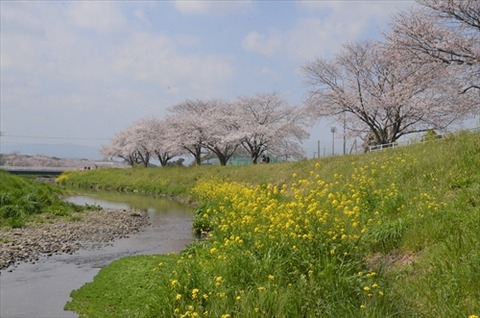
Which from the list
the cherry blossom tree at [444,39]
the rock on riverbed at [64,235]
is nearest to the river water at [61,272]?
the rock on riverbed at [64,235]

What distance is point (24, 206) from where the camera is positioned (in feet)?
65.3

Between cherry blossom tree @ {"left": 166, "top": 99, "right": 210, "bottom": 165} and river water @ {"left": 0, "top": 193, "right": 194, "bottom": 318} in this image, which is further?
cherry blossom tree @ {"left": 166, "top": 99, "right": 210, "bottom": 165}

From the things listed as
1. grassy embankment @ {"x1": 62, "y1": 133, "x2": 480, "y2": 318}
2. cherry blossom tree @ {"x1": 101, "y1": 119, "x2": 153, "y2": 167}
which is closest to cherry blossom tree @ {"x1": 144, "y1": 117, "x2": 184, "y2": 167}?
cherry blossom tree @ {"x1": 101, "y1": 119, "x2": 153, "y2": 167}

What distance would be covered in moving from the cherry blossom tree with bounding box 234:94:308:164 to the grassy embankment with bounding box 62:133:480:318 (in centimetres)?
3533

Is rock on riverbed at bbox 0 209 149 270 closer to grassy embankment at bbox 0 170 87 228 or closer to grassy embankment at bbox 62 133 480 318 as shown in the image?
grassy embankment at bbox 0 170 87 228

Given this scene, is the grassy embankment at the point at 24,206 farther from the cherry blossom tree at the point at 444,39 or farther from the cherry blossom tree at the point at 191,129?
the cherry blossom tree at the point at 191,129

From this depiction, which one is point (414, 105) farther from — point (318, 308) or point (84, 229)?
point (318, 308)

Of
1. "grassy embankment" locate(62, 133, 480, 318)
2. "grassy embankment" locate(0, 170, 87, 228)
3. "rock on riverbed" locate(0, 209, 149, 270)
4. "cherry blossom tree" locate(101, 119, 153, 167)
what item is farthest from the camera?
"cherry blossom tree" locate(101, 119, 153, 167)

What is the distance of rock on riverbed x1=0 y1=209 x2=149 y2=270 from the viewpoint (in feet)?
43.5

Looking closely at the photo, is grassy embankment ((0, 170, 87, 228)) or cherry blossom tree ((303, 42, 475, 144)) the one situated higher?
cherry blossom tree ((303, 42, 475, 144))

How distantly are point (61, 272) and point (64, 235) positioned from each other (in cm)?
519

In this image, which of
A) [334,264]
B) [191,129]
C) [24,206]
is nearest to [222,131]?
[191,129]

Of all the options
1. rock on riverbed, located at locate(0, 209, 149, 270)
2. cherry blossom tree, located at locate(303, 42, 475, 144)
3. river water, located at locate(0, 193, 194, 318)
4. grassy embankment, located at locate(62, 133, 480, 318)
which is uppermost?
cherry blossom tree, located at locate(303, 42, 475, 144)

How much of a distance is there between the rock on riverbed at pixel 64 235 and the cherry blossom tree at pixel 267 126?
2567cm
